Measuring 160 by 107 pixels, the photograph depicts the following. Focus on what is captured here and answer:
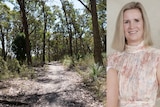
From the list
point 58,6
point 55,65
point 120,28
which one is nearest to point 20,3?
point 58,6

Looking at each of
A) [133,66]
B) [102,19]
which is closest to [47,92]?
[102,19]

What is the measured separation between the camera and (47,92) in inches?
111

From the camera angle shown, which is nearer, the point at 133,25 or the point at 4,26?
the point at 133,25

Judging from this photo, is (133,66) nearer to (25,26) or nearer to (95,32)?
(95,32)

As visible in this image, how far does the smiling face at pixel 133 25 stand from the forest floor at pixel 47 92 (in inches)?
54.0

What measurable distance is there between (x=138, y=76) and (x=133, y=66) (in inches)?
2.7

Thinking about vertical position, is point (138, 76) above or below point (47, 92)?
above

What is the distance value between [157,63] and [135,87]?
0.54ft

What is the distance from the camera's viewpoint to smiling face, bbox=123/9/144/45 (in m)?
1.51

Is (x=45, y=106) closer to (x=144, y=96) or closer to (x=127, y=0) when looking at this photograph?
(x=127, y=0)

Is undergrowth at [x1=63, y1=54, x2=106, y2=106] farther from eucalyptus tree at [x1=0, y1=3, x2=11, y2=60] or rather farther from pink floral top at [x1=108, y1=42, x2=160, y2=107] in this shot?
pink floral top at [x1=108, y1=42, x2=160, y2=107]

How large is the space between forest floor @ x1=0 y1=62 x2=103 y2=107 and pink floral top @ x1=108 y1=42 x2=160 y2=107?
130 centimetres

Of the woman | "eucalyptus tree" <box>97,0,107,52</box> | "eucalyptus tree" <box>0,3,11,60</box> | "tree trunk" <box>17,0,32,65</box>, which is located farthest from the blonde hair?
"eucalyptus tree" <box>0,3,11,60</box>

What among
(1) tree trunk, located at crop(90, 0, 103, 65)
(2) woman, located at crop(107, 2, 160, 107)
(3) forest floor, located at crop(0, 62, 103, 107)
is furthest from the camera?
(1) tree trunk, located at crop(90, 0, 103, 65)
